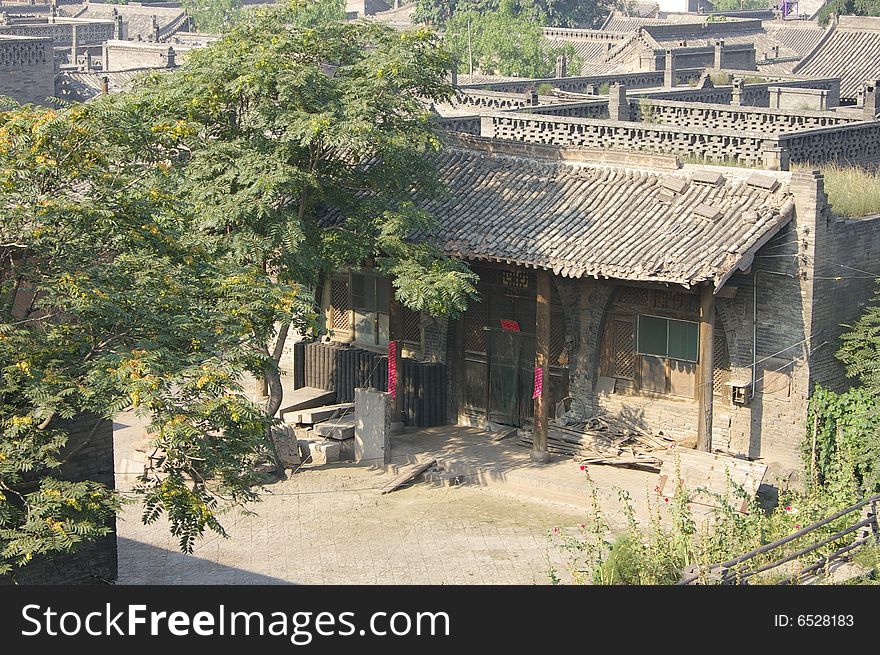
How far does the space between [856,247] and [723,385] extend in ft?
8.57

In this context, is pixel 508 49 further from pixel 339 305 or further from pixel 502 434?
pixel 502 434

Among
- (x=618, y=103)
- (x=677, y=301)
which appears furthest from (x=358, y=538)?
(x=618, y=103)

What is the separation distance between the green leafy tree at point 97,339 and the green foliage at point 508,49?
3974cm

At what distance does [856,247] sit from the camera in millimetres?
20016

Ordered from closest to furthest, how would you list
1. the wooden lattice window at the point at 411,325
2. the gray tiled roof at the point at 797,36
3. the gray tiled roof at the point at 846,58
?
the wooden lattice window at the point at 411,325
the gray tiled roof at the point at 846,58
the gray tiled roof at the point at 797,36

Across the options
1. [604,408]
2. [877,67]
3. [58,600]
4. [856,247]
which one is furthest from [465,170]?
[877,67]

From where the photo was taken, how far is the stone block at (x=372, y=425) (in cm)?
2139

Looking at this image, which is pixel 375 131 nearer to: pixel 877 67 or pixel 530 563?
pixel 530 563

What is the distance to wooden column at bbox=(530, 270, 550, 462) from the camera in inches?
814

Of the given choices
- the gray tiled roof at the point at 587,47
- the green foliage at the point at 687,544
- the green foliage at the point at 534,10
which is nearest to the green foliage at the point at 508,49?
the gray tiled roof at the point at 587,47

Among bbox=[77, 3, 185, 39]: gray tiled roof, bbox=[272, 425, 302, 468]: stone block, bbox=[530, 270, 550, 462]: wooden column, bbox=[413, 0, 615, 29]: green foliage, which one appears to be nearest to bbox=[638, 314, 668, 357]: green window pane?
bbox=[530, 270, 550, 462]: wooden column

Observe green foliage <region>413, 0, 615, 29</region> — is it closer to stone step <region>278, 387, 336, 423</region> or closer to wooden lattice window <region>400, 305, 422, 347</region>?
stone step <region>278, 387, 336, 423</region>

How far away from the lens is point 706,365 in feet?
64.2

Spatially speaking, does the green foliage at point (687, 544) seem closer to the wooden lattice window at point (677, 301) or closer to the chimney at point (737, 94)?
the wooden lattice window at point (677, 301)
